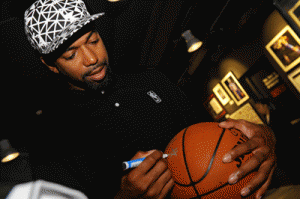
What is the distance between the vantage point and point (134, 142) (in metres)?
1.75

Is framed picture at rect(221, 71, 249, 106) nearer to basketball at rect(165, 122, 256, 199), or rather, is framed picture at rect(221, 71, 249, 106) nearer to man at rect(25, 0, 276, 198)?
man at rect(25, 0, 276, 198)

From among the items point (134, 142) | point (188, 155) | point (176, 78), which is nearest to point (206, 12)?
point (176, 78)

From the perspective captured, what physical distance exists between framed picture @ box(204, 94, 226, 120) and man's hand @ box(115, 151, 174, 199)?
406 centimetres

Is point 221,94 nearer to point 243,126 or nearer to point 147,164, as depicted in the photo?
point 243,126

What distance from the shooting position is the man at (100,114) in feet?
3.67

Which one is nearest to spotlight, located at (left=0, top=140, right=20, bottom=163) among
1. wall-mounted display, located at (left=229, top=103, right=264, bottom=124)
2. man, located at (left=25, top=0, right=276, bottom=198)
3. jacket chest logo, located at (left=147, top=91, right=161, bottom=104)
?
man, located at (left=25, top=0, right=276, bottom=198)

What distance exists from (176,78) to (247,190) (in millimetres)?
5073

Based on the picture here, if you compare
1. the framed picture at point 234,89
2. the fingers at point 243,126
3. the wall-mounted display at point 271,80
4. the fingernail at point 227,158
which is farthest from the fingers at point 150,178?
the framed picture at point 234,89

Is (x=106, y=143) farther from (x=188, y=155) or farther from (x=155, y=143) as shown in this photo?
(x=188, y=155)

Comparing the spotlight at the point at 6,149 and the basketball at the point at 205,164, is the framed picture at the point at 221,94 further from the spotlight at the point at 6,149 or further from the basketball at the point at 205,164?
the spotlight at the point at 6,149

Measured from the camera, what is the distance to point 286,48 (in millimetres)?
2695

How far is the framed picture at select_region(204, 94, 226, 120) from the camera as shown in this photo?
184 inches

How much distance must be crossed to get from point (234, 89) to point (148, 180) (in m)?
3.82

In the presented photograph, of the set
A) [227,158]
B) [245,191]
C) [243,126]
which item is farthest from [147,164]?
[243,126]
